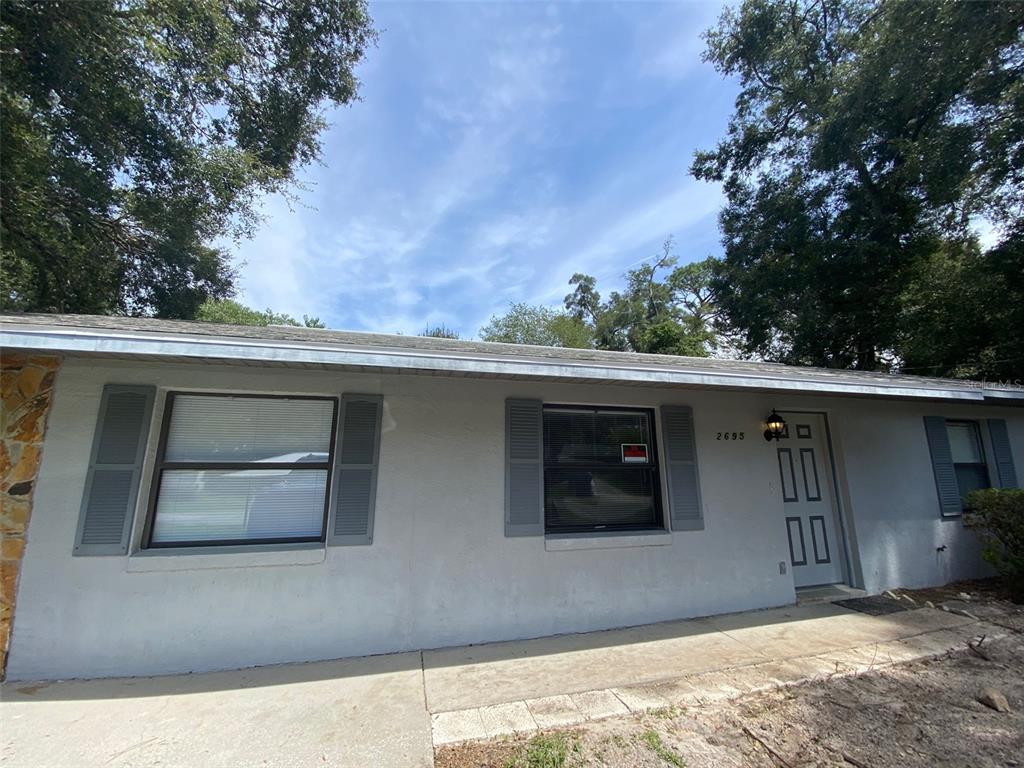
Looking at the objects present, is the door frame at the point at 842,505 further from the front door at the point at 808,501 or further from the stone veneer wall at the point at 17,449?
the stone veneer wall at the point at 17,449

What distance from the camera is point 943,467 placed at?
5.61 m

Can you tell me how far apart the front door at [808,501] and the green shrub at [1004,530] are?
1.52 meters

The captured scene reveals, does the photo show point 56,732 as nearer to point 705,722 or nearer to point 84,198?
point 705,722

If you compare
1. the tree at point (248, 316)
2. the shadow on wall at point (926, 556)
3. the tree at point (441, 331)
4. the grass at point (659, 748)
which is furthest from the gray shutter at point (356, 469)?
the tree at point (441, 331)

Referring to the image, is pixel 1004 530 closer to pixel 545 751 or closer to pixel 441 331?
pixel 545 751

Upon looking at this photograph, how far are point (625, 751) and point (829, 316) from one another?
13.2 meters

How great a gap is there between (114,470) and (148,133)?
699 cm

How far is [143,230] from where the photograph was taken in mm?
8531

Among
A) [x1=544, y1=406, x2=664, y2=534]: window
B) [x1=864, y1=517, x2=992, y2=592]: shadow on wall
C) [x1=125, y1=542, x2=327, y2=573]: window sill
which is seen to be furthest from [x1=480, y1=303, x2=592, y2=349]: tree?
[x1=125, y1=542, x2=327, y2=573]: window sill

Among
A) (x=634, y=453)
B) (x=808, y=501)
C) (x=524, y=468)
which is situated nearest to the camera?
(x=524, y=468)

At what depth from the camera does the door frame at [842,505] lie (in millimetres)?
5102

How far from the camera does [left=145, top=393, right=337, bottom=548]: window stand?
137 inches

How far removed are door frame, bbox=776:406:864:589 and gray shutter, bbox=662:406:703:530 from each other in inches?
57.5

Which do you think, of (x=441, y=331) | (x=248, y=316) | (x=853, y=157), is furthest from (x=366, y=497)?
(x=248, y=316)
